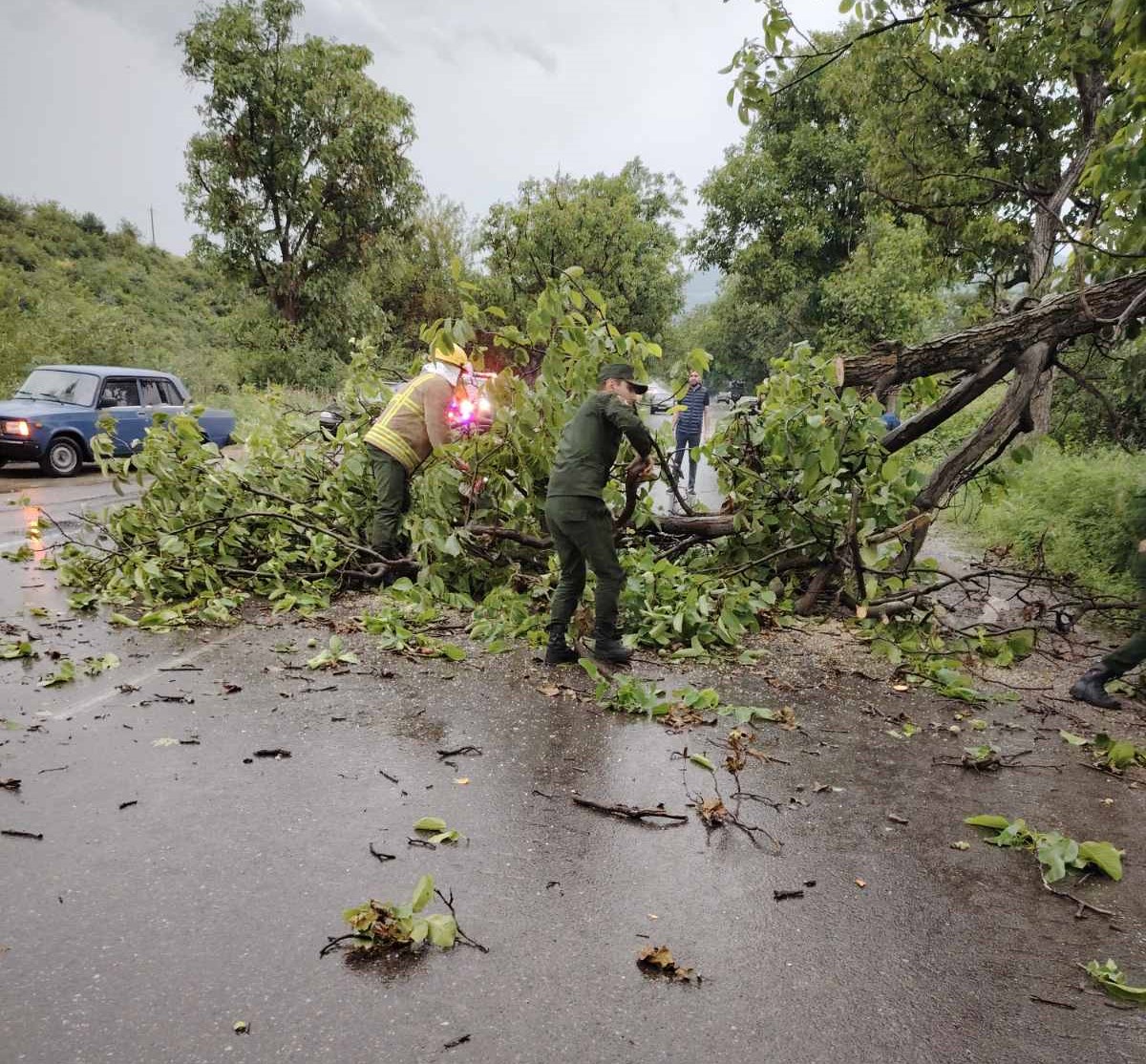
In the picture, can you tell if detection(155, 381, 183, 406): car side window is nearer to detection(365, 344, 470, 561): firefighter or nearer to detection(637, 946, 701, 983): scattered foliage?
detection(365, 344, 470, 561): firefighter

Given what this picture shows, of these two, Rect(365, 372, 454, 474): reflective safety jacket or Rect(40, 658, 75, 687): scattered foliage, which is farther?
Rect(365, 372, 454, 474): reflective safety jacket

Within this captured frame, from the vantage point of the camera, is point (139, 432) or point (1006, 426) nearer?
point (1006, 426)

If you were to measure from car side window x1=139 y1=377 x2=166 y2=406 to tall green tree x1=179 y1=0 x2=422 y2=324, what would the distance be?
40.0 ft

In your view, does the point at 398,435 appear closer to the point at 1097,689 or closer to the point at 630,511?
the point at 630,511

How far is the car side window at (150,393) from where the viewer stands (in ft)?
47.4

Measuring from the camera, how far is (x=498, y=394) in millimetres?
6285

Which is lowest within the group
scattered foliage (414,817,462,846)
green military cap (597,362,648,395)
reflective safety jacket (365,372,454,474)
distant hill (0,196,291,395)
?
scattered foliage (414,817,462,846)

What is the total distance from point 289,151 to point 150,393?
44.0ft

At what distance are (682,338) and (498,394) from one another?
55621mm

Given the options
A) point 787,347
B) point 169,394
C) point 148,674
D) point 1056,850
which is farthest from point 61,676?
point 169,394

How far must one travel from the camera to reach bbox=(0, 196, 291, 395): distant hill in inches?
859

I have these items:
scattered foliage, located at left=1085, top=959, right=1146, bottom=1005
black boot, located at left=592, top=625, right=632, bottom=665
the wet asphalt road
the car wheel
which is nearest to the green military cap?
black boot, located at left=592, top=625, right=632, bottom=665

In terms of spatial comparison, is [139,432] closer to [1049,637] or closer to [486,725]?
A: [486,725]

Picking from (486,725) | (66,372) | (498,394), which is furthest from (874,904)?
(66,372)
